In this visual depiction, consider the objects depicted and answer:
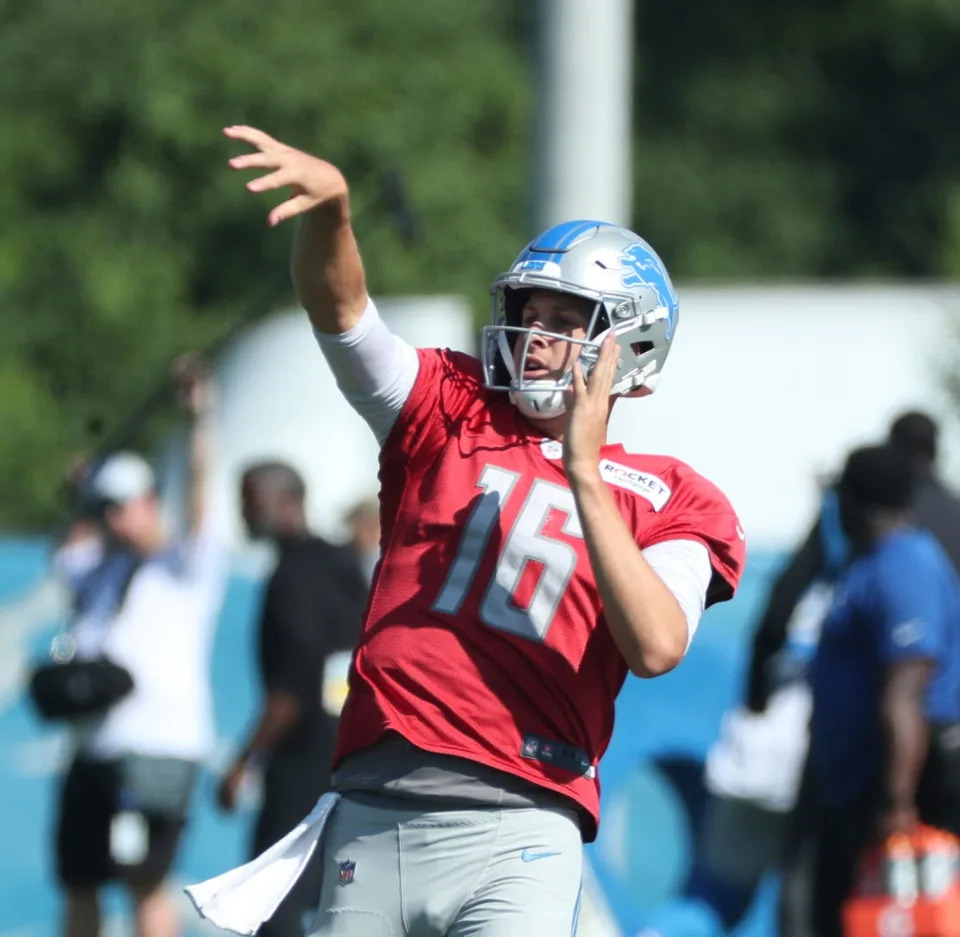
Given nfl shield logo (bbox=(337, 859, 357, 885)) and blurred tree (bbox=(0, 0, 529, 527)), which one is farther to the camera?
blurred tree (bbox=(0, 0, 529, 527))

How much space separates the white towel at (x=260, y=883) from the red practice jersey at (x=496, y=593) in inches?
6.2

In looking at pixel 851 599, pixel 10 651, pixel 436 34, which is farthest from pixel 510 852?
pixel 436 34

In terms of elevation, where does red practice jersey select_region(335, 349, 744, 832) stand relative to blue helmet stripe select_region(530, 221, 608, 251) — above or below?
below

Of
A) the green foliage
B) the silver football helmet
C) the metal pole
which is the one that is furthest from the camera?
the green foliage

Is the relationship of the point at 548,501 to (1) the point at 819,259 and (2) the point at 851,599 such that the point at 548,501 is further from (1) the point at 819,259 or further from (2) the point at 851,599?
(1) the point at 819,259

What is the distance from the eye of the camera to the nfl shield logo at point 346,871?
3551 mm

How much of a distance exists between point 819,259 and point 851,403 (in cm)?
1609

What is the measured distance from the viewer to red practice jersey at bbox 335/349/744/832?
3518 mm

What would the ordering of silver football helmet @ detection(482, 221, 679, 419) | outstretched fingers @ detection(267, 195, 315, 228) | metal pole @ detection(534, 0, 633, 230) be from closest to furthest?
outstretched fingers @ detection(267, 195, 315, 228) → silver football helmet @ detection(482, 221, 679, 419) → metal pole @ detection(534, 0, 633, 230)

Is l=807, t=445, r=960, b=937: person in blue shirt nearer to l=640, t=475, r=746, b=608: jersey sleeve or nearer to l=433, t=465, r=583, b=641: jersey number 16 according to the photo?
l=640, t=475, r=746, b=608: jersey sleeve

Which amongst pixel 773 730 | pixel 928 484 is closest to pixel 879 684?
pixel 773 730

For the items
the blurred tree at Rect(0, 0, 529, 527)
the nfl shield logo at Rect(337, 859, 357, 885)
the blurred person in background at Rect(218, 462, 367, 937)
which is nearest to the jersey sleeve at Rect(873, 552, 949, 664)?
the blurred person in background at Rect(218, 462, 367, 937)

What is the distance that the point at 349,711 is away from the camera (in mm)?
3629

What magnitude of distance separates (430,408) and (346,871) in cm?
84
